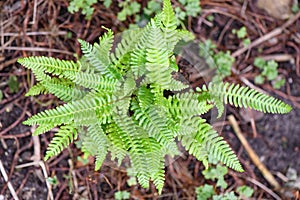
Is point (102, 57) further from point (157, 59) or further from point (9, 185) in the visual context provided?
point (9, 185)

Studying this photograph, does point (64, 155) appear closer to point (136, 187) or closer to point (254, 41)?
point (136, 187)

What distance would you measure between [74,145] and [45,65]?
83 centimetres

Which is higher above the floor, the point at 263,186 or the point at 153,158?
the point at 153,158

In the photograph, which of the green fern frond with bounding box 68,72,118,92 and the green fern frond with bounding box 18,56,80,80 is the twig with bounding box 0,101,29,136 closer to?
the green fern frond with bounding box 18,56,80,80

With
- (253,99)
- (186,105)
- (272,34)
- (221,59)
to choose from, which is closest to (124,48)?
(186,105)

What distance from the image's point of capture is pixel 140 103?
74.5 inches

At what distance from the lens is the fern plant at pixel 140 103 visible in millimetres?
1887

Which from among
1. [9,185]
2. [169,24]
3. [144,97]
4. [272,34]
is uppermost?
[169,24]

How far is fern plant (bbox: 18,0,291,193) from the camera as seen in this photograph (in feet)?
6.19

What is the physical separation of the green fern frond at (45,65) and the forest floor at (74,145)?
2.37 feet

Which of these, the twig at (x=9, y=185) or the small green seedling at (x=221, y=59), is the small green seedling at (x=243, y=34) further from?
the twig at (x=9, y=185)

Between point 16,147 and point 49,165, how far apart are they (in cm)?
21

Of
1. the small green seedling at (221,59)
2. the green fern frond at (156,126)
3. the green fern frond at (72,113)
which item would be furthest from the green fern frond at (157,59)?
the small green seedling at (221,59)

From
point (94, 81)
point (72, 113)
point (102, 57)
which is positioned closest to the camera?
point (72, 113)
